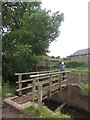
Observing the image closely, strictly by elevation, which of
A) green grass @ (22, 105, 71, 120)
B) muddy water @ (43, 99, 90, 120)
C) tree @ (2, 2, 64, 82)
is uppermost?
tree @ (2, 2, 64, 82)

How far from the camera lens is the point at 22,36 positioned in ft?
42.0

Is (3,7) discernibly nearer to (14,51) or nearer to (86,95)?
(14,51)

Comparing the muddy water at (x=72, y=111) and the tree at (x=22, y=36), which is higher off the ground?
the tree at (x=22, y=36)

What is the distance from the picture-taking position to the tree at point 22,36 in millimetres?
12352

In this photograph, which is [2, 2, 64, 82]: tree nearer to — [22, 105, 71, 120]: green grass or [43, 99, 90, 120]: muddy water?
[43, 99, 90, 120]: muddy water

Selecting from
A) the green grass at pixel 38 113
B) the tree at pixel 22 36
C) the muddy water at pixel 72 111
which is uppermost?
the tree at pixel 22 36

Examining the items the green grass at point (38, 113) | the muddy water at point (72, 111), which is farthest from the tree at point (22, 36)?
the green grass at point (38, 113)

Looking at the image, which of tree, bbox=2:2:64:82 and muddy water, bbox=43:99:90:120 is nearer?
tree, bbox=2:2:64:82

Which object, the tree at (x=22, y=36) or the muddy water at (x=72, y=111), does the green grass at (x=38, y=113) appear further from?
the tree at (x=22, y=36)

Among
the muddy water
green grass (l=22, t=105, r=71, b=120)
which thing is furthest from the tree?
green grass (l=22, t=105, r=71, b=120)

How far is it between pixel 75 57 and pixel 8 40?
3889 cm

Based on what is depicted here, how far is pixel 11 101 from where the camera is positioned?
28.2 ft

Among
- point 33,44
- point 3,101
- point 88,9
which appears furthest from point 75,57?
point 3,101

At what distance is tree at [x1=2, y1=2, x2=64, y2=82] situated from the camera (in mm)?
12352
